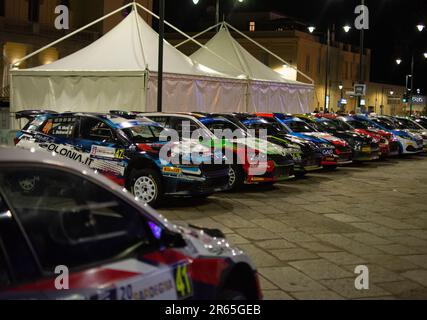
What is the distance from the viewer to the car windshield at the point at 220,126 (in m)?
13.7

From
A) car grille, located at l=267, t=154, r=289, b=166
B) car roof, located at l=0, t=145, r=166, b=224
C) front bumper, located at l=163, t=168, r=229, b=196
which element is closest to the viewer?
car roof, located at l=0, t=145, r=166, b=224

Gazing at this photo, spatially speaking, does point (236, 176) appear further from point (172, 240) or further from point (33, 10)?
point (33, 10)

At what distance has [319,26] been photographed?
66.3 m

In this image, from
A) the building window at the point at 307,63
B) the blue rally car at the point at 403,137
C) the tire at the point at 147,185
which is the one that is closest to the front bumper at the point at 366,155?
the blue rally car at the point at 403,137

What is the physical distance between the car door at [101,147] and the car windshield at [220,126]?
3144mm

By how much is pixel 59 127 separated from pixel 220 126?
4.13m

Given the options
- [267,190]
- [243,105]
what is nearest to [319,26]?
[243,105]

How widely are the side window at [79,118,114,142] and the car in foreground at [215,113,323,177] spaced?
457cm

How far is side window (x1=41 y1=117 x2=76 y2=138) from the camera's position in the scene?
1122 centimetres

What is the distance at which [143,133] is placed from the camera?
11336mm

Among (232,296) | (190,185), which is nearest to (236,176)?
(190,185)

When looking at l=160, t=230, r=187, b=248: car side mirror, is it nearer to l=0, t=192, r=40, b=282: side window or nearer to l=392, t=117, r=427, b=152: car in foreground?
l=0, t=192, r=40, b=282: side window

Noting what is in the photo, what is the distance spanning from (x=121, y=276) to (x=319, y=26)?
66.0 metres

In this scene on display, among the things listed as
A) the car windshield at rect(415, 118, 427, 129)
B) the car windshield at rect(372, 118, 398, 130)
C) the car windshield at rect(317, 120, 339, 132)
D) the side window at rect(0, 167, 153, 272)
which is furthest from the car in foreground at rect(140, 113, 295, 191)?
the car windshield at rect(415, 118, 427, 129)
